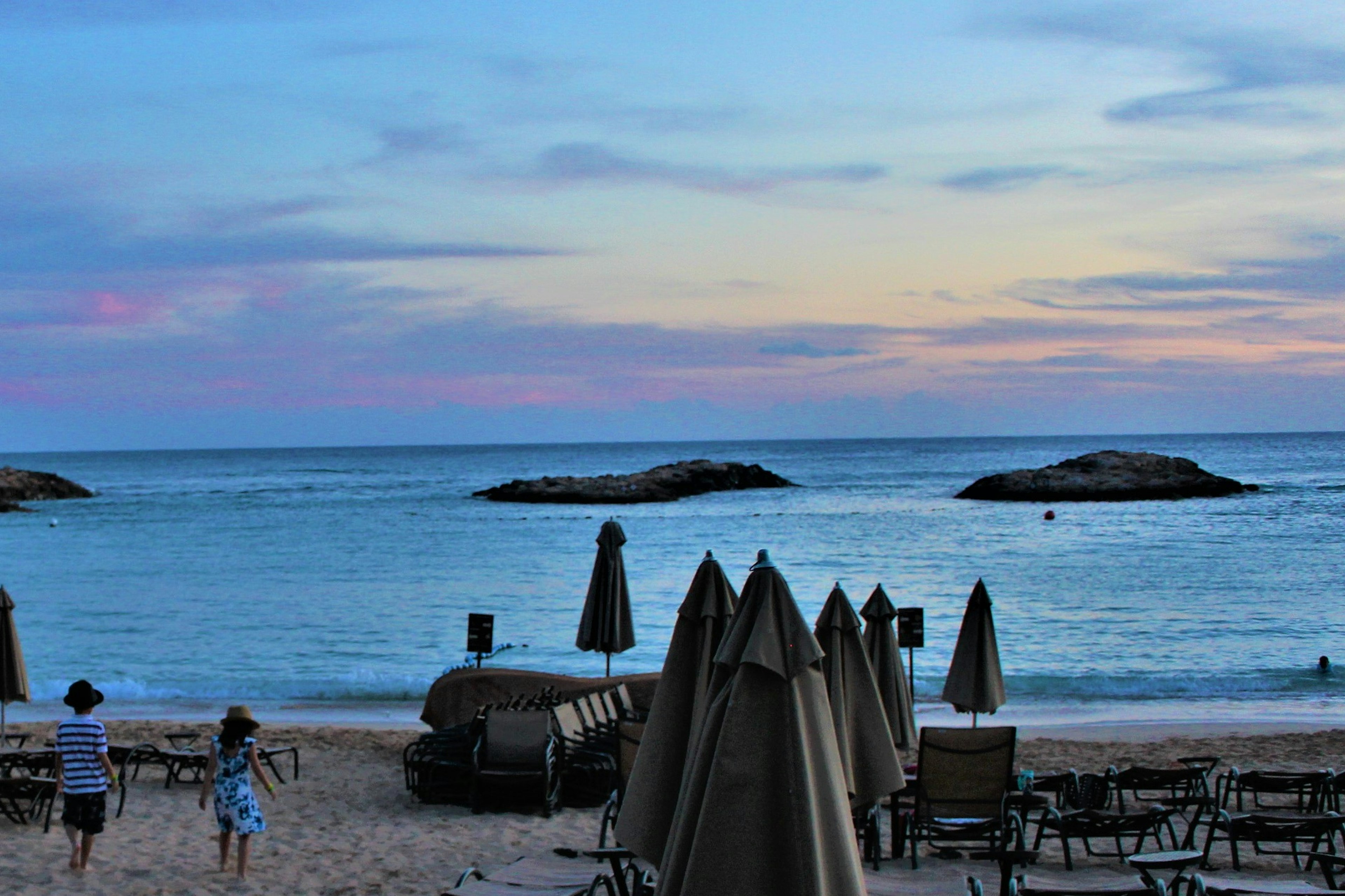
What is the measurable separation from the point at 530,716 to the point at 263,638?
54.2 feet

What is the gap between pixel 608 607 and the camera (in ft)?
40.7

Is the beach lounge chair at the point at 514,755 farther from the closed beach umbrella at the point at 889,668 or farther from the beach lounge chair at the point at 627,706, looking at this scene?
the closed beach umbrella at the point at 889,668

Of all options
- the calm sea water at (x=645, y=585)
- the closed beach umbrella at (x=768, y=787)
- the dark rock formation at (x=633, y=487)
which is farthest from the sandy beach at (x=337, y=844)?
the dark rock formation at (x=633, y=487)

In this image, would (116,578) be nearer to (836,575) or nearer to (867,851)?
(836,575)

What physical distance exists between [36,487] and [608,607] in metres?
78.6

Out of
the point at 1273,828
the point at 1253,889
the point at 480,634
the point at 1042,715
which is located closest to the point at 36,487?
the point at 480,634

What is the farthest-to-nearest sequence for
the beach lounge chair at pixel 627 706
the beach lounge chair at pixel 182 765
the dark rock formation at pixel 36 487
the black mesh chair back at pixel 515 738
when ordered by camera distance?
the dark rock formation at pixel 36 487
the beach lounge chair at pixel 627 706
the beach lounge chair at pixel 182 765
the black mesh chair back at pixel 515 738

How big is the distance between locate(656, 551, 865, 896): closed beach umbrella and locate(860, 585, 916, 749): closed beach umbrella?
620 centimetres

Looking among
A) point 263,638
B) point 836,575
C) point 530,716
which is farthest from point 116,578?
point 530,716

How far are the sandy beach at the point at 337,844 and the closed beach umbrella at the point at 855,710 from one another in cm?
45

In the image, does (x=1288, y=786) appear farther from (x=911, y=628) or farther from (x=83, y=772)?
(x=83, y=772)

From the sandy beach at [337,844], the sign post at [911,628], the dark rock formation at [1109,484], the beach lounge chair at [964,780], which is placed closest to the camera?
the sandy beach at [337,844]

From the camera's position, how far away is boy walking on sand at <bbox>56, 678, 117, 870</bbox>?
733 centimetres

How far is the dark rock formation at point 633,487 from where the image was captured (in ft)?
240
